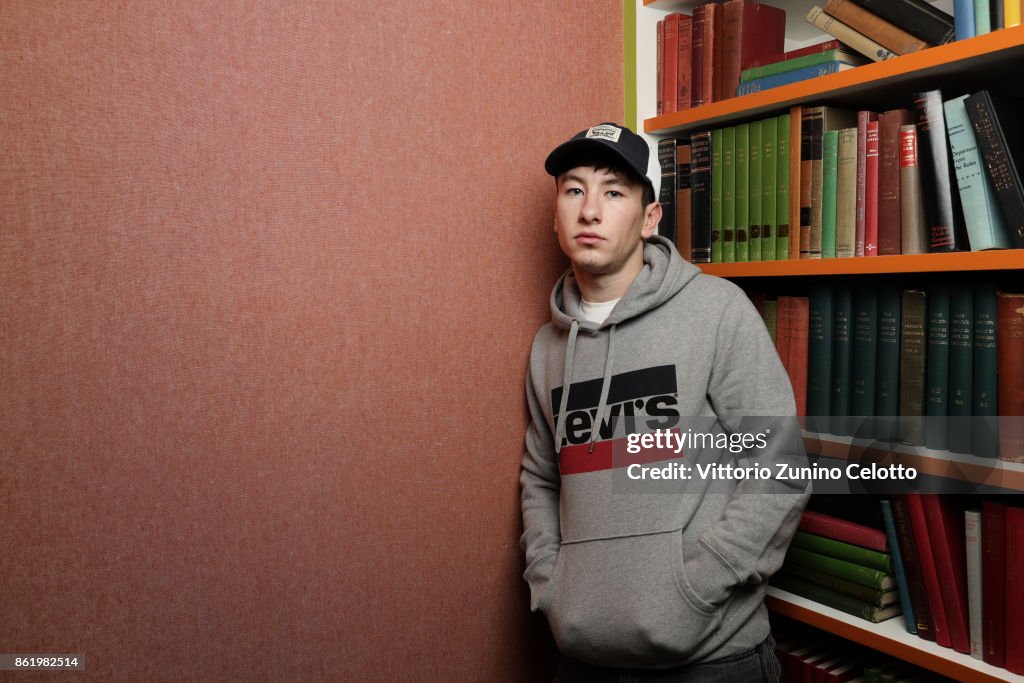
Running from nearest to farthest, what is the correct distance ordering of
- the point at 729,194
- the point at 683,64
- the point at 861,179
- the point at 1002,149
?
the point at 1002,149 → the point at 861,179 → the point at 729,194 → the point at 683,64

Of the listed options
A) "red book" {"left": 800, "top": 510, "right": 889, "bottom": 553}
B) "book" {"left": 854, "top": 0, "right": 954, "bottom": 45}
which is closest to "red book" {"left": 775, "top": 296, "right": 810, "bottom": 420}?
"red book" {"left": 800, "top": 510, "right": 889, "bottom": 553}

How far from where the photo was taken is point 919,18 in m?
1.36

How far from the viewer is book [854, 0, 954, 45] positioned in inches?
52.4

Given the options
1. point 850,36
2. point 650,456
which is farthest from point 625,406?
point 850,36

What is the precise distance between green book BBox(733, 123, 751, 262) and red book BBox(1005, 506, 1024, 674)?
0.70m

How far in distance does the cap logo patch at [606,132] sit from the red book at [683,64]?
395mm

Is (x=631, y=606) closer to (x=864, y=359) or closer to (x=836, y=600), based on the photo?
(x=836, y=600)

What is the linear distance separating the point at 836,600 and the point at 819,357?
476 mm

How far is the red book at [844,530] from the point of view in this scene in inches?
57.1

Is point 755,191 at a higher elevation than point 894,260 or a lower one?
higher

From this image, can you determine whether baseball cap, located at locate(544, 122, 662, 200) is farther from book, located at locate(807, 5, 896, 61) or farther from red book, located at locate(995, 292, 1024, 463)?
red book, located at locate(995, 292, 1024, 463)

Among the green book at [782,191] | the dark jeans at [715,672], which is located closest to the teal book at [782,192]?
the green book at [782,191]

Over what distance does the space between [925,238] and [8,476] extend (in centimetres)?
154

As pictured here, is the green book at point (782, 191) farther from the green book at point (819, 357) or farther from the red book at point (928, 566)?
the red book at point (928, 566)
